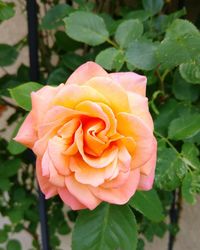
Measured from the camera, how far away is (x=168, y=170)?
0.50 m

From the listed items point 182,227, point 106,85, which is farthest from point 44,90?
point 182,227

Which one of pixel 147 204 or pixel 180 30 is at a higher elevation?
pixel 180 30

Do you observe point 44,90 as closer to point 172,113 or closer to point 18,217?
point 172,113

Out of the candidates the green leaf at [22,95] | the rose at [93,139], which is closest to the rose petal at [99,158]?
the rose at [93,139]

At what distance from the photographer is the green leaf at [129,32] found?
1.72 feet

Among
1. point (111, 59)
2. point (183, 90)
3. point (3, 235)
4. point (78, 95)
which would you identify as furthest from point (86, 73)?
point (3, 235)

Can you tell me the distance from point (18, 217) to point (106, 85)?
63cm

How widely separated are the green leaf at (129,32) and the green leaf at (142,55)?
18 mm

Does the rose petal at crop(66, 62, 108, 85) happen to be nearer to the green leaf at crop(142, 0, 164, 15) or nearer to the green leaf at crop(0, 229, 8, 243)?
the green leaf at crop(142, 0, 164, 15)

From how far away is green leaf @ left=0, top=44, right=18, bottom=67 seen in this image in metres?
0.73

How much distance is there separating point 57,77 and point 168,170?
9.4 inches

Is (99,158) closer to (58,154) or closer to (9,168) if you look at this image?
(58,154)

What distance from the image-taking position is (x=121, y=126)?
0.35m

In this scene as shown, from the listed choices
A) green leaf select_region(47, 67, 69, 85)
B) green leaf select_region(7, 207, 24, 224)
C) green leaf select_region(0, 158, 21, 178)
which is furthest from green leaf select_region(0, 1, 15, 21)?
green leaf select_region(7, 207, 24, 224)
